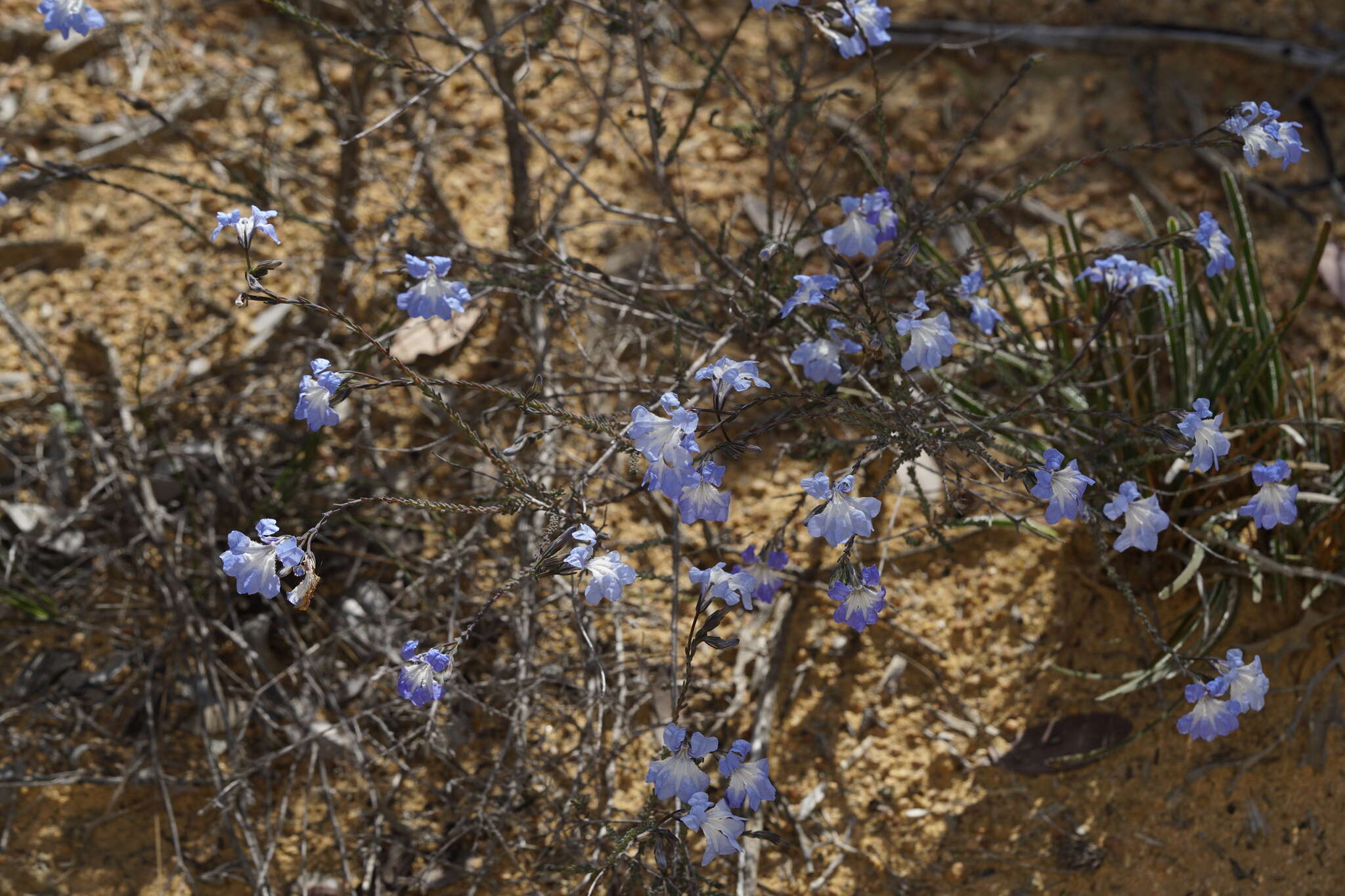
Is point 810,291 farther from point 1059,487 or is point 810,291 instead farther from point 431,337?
point 431,337

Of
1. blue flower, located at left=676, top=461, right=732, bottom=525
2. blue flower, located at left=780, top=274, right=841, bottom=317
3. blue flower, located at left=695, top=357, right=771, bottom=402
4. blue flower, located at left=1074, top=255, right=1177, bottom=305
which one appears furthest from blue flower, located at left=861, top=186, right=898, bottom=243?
blue flower, located at left=676, top=461, right=732, bottom=525

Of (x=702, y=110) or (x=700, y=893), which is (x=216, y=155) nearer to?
(x=702, y=110)

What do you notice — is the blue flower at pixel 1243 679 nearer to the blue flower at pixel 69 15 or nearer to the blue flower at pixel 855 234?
the blue flower at pixel 855 234

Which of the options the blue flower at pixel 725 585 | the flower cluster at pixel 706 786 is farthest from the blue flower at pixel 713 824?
the blue flower at pixel 725 585

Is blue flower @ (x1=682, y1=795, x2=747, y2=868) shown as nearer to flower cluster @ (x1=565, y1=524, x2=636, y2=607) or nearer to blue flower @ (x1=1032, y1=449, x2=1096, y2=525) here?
flower cluster @ (x1=565, y1=524, x2=636, y2=607)

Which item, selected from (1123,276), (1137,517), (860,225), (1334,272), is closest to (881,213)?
(860,225)

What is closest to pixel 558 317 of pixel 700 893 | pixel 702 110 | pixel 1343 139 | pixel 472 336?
pixel 472 336
